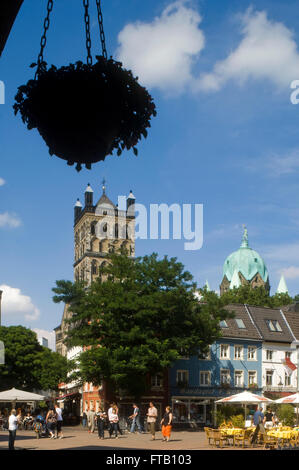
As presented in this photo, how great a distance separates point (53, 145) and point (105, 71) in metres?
0.67

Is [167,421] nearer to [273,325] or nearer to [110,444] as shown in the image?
[110,444]

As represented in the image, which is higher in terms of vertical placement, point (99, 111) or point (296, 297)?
point (296, 297)

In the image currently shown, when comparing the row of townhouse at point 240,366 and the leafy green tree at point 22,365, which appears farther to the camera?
the leafy green tree at point 22,365

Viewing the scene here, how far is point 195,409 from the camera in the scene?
5234 centimetres

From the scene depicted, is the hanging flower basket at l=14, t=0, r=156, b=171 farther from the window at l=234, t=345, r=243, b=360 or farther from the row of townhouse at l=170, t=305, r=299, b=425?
the window at l=234, t=345, r=243, b=360

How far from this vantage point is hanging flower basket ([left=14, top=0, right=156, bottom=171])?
14.8ft

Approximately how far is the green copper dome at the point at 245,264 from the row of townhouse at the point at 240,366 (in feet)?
232

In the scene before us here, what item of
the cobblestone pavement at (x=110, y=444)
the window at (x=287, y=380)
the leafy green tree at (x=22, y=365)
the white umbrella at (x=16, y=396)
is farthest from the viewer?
the leafy green tree at (x=22, y=365)

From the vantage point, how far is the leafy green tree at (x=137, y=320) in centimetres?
3875

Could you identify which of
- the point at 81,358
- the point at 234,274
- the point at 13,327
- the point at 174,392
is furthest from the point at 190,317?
the point at 234,274

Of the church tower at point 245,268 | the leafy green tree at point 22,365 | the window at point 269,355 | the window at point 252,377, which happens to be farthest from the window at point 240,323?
the church tower at point 245,268

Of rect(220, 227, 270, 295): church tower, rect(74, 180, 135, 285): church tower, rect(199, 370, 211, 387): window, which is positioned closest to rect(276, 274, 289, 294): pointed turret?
rect(220, 227, 270, 295): church tower

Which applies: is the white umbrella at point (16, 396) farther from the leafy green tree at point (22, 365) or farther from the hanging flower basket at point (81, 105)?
the leafy green tree at point (22, 365)
